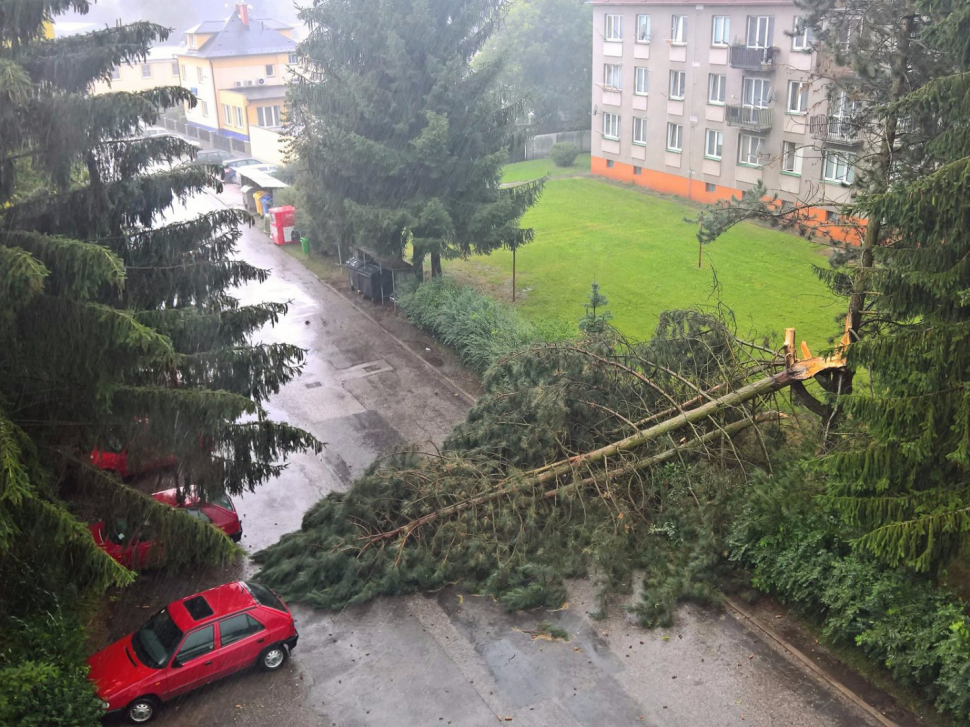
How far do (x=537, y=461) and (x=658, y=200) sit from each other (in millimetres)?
27147

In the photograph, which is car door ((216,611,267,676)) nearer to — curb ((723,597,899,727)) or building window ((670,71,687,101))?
curb ((723,597,899,727))

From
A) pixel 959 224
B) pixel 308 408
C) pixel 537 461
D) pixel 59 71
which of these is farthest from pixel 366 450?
pixel 959 224

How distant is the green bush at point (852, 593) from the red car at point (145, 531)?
296 inches

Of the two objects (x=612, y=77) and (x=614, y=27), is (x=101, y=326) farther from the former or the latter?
(x=614, y=27)

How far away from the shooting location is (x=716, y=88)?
3588 centimetres

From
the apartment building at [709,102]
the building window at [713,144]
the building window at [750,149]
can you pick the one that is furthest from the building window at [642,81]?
the building window at [750,149]

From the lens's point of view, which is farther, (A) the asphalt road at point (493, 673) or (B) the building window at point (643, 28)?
(B) the building window at point (643, 28)

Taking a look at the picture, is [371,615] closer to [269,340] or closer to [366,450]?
[366,450]

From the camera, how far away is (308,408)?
19531 mm

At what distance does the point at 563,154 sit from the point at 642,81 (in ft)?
26.4

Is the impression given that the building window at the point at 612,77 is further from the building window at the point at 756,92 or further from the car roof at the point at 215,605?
the car roof at the point at 215,605

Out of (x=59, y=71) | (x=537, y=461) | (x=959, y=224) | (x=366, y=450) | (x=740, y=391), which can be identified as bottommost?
(x=366, y=450)

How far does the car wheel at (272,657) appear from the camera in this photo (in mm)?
10953

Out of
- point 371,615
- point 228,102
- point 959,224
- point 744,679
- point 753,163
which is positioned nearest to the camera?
point 959,224
